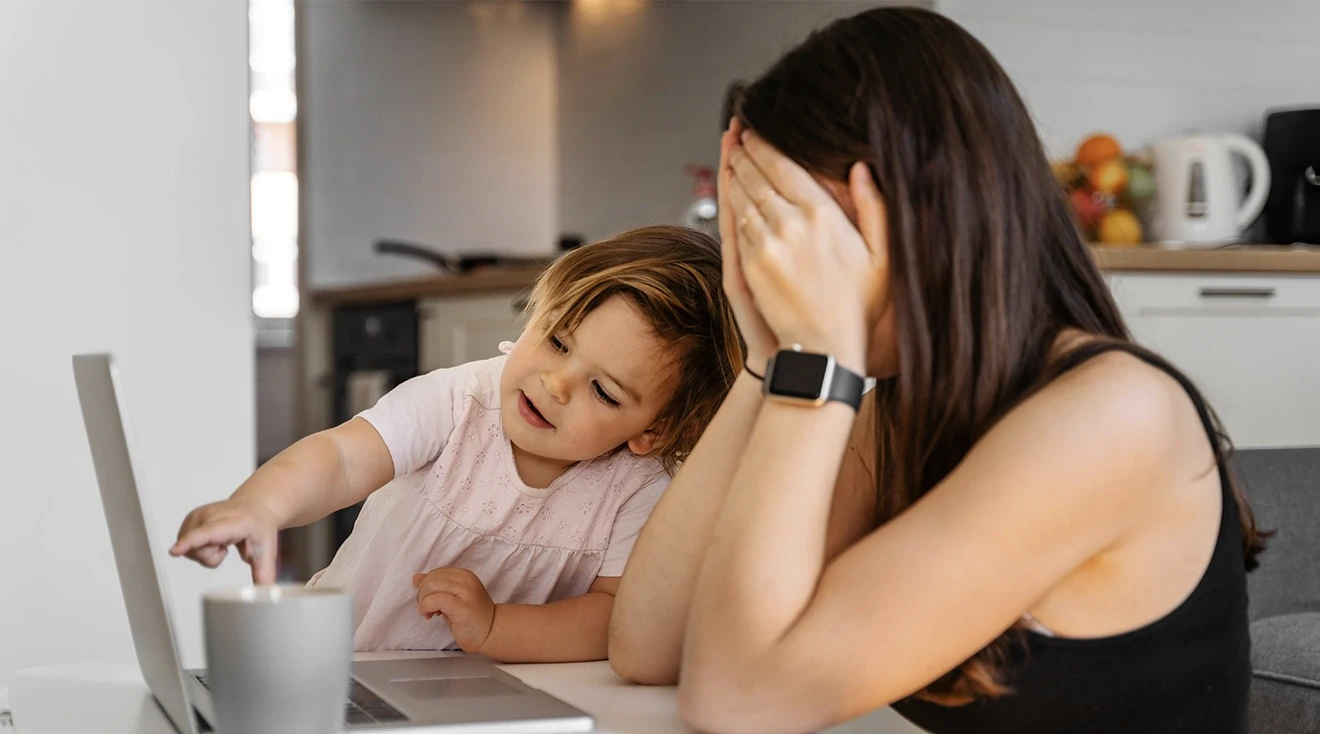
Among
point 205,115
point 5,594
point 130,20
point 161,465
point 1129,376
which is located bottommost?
point 5,594

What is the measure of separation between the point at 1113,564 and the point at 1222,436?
0.16 m

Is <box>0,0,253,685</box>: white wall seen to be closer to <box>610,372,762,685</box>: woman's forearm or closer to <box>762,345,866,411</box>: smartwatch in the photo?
<box>610,372,762,685</box>: woman's forearm

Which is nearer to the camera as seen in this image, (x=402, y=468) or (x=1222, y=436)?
(x=1222, y=436)

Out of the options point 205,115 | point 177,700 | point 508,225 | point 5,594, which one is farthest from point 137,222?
point 508,225

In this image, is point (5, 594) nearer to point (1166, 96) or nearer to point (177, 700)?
point (177, 700)

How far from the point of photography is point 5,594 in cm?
155

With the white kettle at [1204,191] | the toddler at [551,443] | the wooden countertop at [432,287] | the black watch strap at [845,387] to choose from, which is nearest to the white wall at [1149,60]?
the white kettle at [1204,191]

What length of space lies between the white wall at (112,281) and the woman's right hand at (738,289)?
84 cm

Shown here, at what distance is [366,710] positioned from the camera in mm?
790

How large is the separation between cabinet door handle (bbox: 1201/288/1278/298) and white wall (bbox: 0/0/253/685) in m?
2.02

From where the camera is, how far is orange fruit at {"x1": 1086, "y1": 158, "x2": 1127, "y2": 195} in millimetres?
3037

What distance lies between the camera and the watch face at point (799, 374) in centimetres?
81

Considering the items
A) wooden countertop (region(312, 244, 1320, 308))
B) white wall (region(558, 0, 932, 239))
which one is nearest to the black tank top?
wooden countertop (region(312, 244, 1320, 308))

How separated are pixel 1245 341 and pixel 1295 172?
558mm
